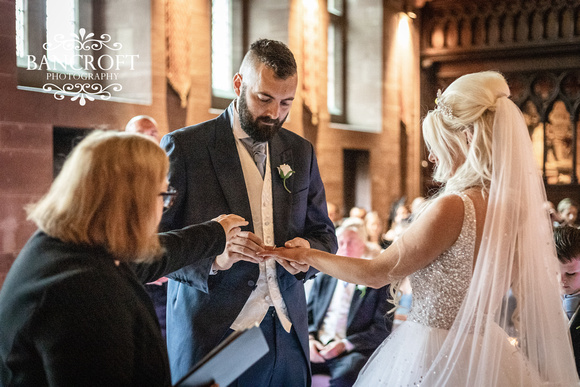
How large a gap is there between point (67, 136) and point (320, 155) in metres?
4.48

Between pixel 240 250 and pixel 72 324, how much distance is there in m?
0.85

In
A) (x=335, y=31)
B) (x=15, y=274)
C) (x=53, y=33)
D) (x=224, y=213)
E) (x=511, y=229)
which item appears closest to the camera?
(x=15, y=274)

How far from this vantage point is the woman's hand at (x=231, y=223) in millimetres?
2045

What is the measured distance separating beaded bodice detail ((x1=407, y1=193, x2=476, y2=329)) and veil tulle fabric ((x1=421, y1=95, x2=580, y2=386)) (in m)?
0.04

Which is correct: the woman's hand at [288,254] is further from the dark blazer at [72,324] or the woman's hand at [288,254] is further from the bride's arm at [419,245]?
the dark blazer at [72,324]

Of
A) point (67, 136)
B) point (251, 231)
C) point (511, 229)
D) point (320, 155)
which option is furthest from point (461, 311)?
point (320, 155)

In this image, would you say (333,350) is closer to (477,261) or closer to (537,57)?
(477,261)

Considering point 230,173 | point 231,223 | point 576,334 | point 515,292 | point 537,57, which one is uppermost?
point 537,57

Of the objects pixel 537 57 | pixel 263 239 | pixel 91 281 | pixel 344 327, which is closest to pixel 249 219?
pixel 263 239

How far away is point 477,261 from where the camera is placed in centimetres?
206

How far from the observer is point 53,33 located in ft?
18.2

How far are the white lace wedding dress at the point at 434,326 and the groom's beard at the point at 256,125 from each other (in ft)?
2.36

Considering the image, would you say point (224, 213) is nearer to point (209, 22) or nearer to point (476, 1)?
point (209, 22)

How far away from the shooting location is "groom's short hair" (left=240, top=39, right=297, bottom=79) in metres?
2.21
